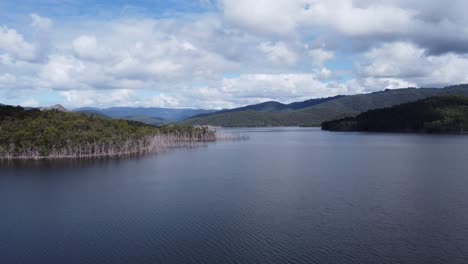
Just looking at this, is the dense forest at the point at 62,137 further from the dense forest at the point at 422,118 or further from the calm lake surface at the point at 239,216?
the dense forest at the point at 422,118

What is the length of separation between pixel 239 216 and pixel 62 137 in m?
47.6

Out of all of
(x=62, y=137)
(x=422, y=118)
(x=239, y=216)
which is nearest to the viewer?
(x=239, y=216)

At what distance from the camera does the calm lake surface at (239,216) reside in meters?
17.9

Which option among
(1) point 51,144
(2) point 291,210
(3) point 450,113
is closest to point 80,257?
(2) point 291,210

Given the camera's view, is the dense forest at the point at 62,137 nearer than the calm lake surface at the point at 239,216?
No

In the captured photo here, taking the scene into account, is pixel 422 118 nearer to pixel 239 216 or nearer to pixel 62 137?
pixel 62 137

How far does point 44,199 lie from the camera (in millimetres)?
30156

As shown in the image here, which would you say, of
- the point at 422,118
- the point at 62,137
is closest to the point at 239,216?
the point at 62,137

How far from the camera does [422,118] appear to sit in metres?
139

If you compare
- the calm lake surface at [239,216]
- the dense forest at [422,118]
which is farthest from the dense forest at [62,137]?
the dense forest at [422,118]

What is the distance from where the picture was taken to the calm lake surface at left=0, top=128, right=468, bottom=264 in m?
17.9

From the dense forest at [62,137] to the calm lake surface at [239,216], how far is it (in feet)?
62.3

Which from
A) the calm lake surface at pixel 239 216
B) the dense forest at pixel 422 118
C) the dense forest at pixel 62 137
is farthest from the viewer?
the dense forest at pixel 422 118

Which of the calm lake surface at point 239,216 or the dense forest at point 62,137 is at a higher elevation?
the dense forest at point 62,137
